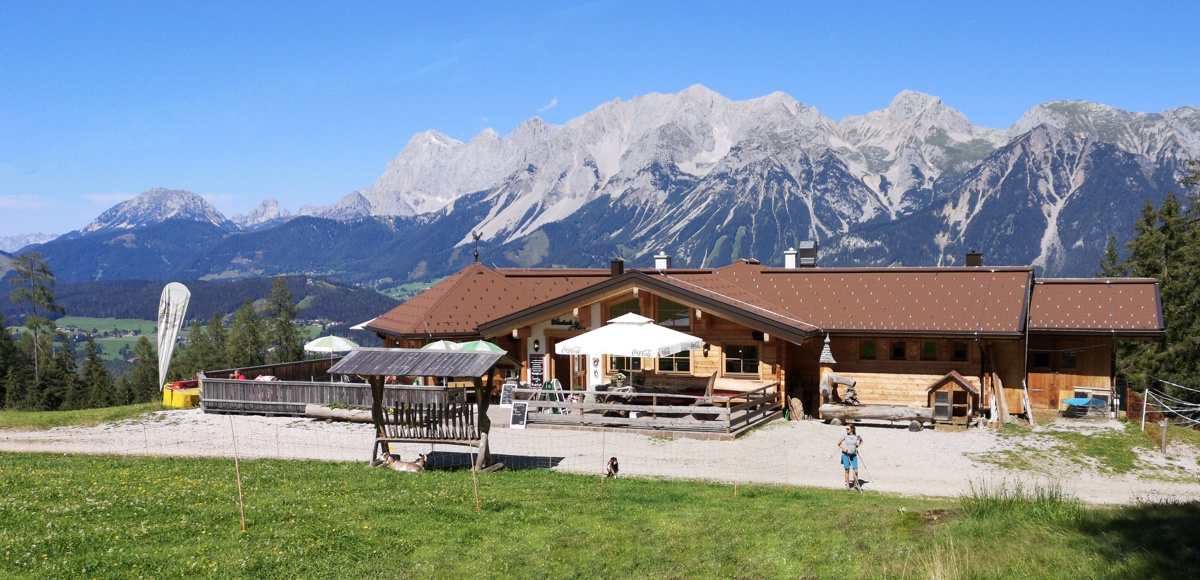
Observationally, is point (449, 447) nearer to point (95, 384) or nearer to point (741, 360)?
point (741, 360)

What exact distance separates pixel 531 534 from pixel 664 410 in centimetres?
1209

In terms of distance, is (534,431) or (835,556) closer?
(835,556)

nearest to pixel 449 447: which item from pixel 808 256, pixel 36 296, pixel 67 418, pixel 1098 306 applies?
pixel 67 418

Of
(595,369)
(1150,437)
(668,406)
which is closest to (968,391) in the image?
(1150,437)

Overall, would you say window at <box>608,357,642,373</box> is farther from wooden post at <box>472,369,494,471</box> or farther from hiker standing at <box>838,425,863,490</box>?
hiker standing at <box>838,425,863,490</box>

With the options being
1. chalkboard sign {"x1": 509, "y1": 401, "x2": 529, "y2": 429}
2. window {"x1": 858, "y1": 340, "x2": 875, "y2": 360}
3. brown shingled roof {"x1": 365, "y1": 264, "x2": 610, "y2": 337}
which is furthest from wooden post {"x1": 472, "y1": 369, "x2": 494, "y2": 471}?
window {"x1": 858, "y1": 340, "x2": 875, "y2": 360}

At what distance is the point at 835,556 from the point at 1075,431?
52.6 feet

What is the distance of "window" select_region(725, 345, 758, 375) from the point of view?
26703mm

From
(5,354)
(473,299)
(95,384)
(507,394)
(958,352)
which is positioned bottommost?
(95,384)

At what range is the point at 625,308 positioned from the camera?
95.1ft

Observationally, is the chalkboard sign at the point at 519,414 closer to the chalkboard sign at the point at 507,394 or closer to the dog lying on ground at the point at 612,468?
the chalkboard sign at the point at 507,394

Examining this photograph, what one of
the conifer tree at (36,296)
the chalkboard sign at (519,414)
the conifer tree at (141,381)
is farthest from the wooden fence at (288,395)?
the conifer tree at (141,381)

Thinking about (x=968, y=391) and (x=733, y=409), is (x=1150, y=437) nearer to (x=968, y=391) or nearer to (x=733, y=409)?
(x=968, y=391)

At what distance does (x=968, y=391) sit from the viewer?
2488cm
